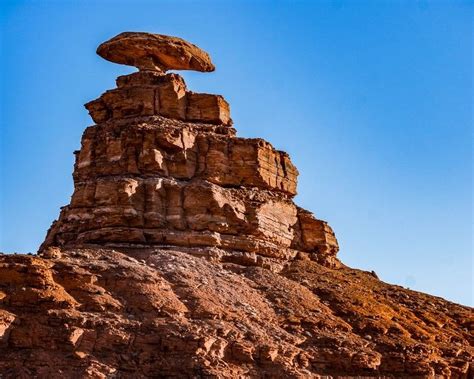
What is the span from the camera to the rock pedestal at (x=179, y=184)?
171 feet

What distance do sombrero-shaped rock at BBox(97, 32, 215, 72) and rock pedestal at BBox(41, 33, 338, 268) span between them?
5.30 feet

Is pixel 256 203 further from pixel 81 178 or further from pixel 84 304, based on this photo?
pixel 84 304

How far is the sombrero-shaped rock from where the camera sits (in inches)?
2411

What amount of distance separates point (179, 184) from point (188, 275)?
9077 millimetres

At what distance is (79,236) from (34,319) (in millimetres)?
13709

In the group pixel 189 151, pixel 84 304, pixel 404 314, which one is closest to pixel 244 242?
pixel 189 151

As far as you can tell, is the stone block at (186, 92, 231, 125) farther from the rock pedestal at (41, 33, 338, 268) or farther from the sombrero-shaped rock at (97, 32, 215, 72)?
the sombrero-shaped rock at (97, 32, 215, 72)

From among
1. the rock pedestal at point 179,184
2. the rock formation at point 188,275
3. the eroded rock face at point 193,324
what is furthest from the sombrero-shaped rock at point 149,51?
the eroded rock face at point 193,324

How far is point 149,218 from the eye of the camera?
52125 millimetres

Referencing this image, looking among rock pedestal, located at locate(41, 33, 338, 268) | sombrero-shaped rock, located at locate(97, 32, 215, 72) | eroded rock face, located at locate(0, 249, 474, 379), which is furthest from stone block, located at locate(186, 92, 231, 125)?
eroded rock face, located at locate(0, 249, 474, 379)

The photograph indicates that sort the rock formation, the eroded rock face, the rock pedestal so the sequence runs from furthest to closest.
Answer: the rock pedestal < the rock formation < the eroded rock face

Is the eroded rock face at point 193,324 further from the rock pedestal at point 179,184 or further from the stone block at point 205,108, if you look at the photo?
the stone block at point 205,108

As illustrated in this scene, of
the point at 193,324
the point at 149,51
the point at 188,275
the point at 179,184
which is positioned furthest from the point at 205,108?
the point at 193,324

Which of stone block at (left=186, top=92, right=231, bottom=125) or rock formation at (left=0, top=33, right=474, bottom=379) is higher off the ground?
stone block at (left=186, top=92, right=231, bottom=125)
